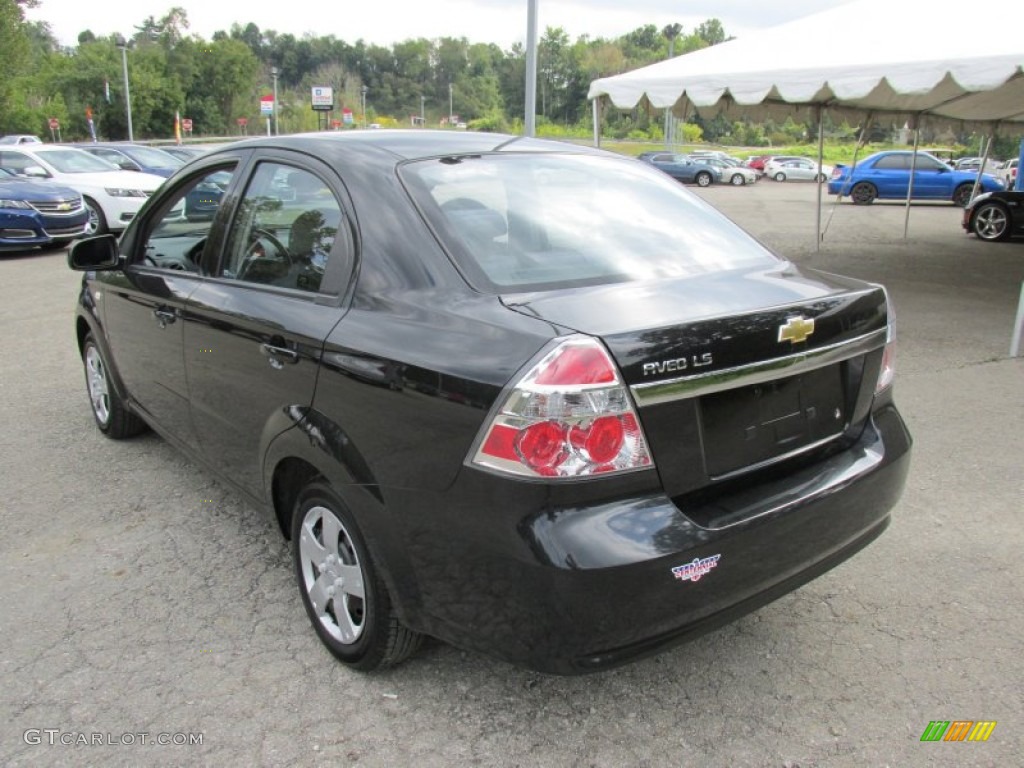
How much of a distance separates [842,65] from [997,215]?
9627mm

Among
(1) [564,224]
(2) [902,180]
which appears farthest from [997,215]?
(1) [564,224]

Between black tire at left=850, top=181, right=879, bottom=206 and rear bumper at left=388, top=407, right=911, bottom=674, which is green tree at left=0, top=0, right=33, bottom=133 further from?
rear bumper at left=388, top=407, right=911, bottom=674

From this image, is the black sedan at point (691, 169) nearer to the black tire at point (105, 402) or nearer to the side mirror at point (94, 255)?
the black tire at point (105, 402)

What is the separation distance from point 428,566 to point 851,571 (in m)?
1.93

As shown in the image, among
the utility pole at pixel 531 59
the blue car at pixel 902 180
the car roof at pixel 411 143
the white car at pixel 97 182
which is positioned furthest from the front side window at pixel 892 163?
the car roof at pixel 411 143

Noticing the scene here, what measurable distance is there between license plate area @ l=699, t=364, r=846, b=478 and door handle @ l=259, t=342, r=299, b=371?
4.28ft

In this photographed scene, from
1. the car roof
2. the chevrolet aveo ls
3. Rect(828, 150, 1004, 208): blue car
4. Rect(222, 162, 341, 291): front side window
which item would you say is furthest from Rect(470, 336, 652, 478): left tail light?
Rect(828, 150, 1004, 208): blue car

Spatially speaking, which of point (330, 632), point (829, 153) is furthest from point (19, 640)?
point (829, 153)

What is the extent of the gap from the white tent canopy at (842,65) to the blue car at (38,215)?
28.0ft

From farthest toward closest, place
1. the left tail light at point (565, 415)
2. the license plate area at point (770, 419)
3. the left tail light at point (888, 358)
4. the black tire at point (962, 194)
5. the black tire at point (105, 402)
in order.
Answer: the black tire at point (962, 194) < the black tire at point (105, 402) < the left tail light at point (888, 358) < the license plate area at point (770, 419) < the left tail light at point (565, 415)

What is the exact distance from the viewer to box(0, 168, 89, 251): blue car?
40.7ft

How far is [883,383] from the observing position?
2756mm

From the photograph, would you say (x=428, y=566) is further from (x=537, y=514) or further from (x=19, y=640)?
(x=19, y=640)

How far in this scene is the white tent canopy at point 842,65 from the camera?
24.9ft
